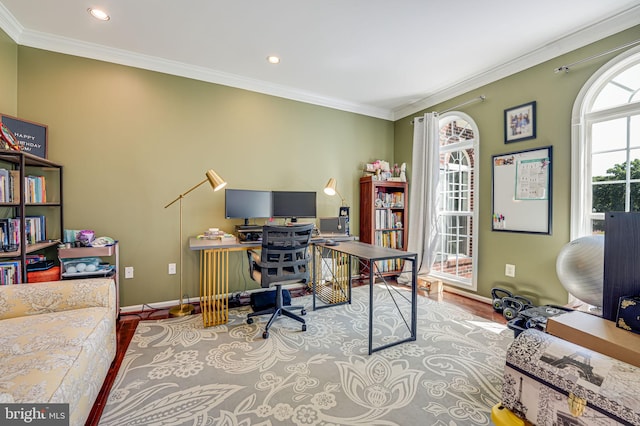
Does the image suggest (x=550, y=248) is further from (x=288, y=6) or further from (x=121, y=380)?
(x=121, y=380)

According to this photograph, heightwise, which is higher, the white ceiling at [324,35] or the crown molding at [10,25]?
the white ceiling at [324,35]

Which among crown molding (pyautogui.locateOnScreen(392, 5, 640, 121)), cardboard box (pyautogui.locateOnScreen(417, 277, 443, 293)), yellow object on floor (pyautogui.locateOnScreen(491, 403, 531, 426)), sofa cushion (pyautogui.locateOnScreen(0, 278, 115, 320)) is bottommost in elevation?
cardboard box (pyautogui.locateOnScreen(417, 277, 443, 293))

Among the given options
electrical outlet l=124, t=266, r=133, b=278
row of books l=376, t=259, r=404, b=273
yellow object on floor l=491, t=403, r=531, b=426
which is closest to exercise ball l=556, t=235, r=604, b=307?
yellow object on floor l=491, t=403, r=531, b=426

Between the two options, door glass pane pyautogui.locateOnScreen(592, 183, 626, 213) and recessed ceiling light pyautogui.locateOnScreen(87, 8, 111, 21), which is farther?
door glass pane pyautogui.locateOnScreen(592, 183, 626, 213)

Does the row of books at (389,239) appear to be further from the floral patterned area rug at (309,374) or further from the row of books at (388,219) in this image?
the floral patterned area rug at (309,374)

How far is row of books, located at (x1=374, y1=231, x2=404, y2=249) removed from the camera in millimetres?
3943

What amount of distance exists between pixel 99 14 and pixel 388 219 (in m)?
3.74

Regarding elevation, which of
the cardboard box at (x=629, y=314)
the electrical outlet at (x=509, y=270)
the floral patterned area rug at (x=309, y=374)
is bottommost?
the floral patterned area rug at (x=309, y=374)

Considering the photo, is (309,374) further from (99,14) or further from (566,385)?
(99,14)

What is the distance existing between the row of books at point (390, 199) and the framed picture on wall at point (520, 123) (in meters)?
1.51

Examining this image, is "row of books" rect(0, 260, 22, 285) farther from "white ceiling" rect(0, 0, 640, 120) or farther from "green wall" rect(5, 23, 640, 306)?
"white ceiling" rect(0, 0, 640, 120)

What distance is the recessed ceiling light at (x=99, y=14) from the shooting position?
2.09 m

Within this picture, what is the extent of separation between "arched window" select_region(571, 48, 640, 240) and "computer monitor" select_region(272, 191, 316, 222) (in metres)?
2.57

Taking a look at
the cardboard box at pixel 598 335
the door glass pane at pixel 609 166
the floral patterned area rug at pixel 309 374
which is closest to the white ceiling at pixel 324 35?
the door glass pane at pixel 609 166
